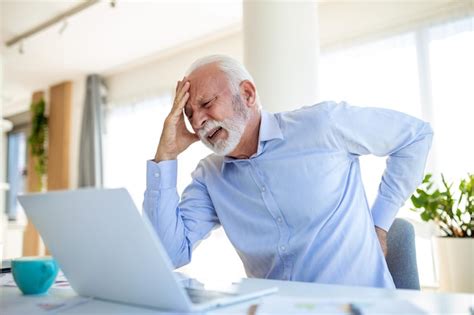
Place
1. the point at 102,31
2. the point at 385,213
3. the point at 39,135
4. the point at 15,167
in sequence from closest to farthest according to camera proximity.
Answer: the point at 385,213
the point at 102,31
the point at 39,135
the point at 15,167

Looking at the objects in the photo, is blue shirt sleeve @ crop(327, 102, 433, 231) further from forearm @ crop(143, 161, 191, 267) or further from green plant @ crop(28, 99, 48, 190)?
green plant @ crop(28, 99, 48, 190)

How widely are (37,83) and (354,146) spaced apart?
6269mm

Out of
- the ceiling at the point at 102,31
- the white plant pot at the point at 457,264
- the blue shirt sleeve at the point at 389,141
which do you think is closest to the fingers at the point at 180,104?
the blue shirt sleeve at the point at 389,141

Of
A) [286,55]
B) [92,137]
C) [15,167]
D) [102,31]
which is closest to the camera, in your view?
[286,55]

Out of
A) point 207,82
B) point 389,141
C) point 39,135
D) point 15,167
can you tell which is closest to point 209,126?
point 207,82

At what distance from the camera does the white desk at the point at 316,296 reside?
0.71 m

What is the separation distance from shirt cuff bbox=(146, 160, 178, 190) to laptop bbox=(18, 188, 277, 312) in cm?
45

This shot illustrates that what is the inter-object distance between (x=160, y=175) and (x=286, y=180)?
0.39 meters

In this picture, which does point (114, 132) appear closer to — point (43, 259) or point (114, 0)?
point (114, 0)

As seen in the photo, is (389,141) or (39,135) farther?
(39,135)

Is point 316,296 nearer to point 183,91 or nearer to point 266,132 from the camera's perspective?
point 266,132

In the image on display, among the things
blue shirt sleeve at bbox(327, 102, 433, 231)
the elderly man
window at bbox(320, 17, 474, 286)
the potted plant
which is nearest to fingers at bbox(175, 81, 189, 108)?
the elderly man

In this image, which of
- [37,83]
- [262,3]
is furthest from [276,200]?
[37,83]

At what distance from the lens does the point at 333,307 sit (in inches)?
28.0
